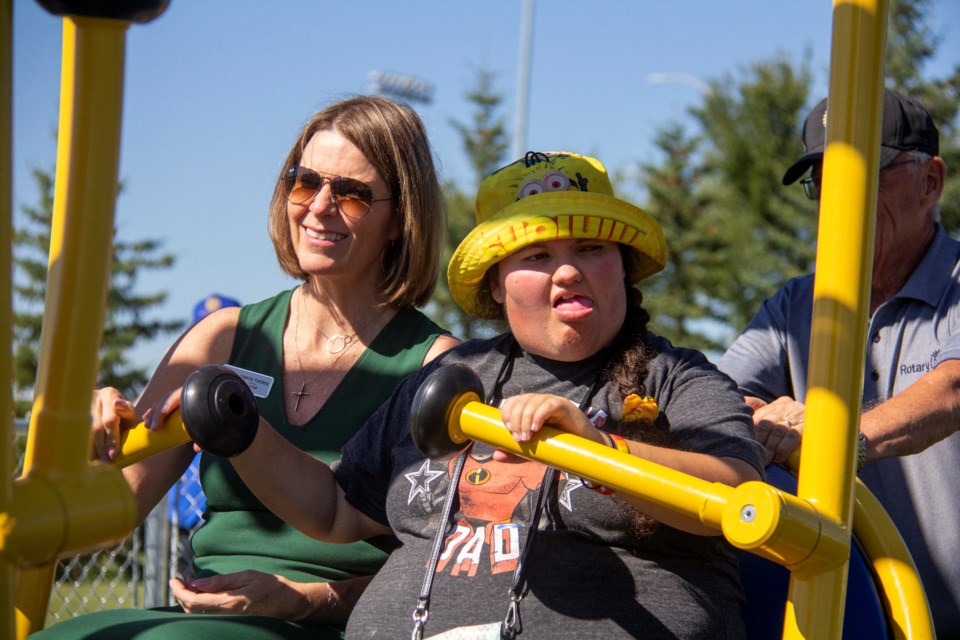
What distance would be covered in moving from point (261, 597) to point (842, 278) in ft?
4.38

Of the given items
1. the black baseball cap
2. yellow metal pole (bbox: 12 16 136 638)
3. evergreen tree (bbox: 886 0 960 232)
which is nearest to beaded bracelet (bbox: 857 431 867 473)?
the black baseball cap

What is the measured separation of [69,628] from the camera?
203cm

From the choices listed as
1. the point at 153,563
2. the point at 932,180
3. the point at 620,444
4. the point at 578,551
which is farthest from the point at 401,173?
the point at 153,563

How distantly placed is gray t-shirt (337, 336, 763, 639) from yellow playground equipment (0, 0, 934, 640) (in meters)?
0.30

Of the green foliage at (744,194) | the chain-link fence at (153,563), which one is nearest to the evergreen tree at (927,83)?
the green foliage at (744,194)

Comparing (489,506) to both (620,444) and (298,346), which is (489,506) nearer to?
(620,444)

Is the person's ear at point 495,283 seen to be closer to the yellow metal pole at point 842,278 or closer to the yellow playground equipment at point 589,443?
the yellow playground equipment at point 589,443

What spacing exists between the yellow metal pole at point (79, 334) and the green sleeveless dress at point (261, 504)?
1.30m

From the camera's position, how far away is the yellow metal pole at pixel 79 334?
84 centimetres

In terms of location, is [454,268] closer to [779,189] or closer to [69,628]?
[69,628]

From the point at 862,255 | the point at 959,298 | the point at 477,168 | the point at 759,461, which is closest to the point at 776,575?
the point at 759,461

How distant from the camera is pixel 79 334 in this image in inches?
33.9

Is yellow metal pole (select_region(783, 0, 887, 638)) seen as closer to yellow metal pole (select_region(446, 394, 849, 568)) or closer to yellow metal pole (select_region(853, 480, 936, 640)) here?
yellow metal pole (select_region(446, 394, 849, 568))

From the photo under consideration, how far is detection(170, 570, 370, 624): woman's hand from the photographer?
2.18 meters
